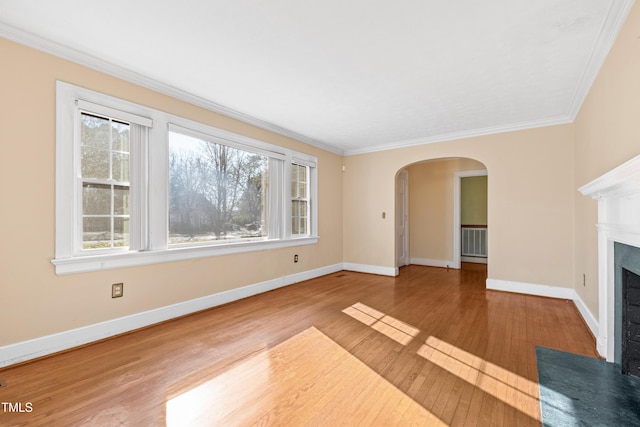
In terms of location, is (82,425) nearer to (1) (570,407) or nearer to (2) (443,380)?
(2) (443,380)

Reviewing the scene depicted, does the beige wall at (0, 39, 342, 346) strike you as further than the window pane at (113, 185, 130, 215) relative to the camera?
No

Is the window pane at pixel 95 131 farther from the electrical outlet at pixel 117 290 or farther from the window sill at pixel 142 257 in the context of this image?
the electrical outlet at pixel 117 290

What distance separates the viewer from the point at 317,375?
2.24m

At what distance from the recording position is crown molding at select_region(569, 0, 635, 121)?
2.03m

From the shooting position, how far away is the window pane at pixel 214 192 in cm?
360

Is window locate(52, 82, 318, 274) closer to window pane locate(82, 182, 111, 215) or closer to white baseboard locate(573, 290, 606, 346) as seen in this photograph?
window pane locate(82, 182, 111, 215)

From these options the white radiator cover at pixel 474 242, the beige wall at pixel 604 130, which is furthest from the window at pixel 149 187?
the white radiator cover at pixel 474 242

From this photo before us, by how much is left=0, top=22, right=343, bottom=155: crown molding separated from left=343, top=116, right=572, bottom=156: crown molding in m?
2.45

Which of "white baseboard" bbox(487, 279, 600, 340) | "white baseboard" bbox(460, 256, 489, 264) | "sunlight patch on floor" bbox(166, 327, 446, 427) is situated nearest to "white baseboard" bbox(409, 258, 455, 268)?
"white baseboard" bbox(460, 256, 489, 264)

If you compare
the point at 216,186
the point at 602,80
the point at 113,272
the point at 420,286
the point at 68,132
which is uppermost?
the point at 602,80

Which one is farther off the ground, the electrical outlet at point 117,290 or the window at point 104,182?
the window at point 104,182

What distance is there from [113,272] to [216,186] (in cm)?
162

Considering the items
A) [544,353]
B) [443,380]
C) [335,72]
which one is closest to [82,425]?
[443,380]

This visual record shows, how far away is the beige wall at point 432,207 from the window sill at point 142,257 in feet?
14.1
